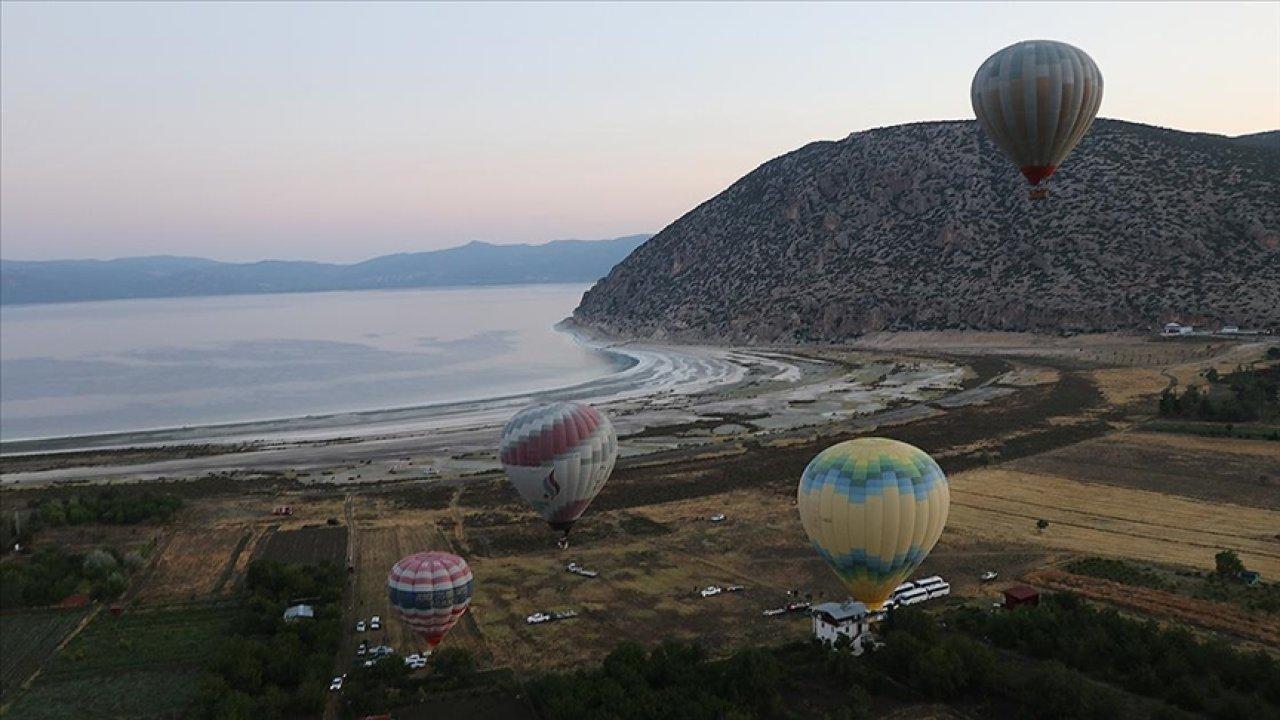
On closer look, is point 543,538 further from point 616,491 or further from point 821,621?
point 821,621

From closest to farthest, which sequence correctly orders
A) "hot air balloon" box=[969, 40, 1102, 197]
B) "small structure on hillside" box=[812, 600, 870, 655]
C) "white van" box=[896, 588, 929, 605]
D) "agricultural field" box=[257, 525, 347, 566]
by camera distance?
"small structure on hillside" box=[812, 600, 870, 655] → "white van" box=[896, 588, 929, 605] → "hot air balloon" box=[969, 40, 1102, 197] → "agricultural field" box=[257, 525, 347, 566]

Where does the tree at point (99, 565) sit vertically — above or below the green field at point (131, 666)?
above

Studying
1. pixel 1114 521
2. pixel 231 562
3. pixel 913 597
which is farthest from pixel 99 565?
pixel 1114 521

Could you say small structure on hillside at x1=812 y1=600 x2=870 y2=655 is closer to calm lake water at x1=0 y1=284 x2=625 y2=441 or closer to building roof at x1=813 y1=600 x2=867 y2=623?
building roof at x1=813 y1=600 x2=867 y2=623

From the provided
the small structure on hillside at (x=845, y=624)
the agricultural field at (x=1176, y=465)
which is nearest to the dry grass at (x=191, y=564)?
the small structure on hillside at (x=845, y=624)

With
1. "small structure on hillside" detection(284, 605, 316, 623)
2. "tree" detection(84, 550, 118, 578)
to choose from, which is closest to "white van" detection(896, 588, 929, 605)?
"small structure on hillside" detection(284, 605, 316, 623)

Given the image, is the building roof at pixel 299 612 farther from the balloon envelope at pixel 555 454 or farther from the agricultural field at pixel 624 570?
the balloon envelope at pixel 555 454

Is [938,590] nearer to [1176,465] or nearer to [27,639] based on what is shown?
[1176,465]
